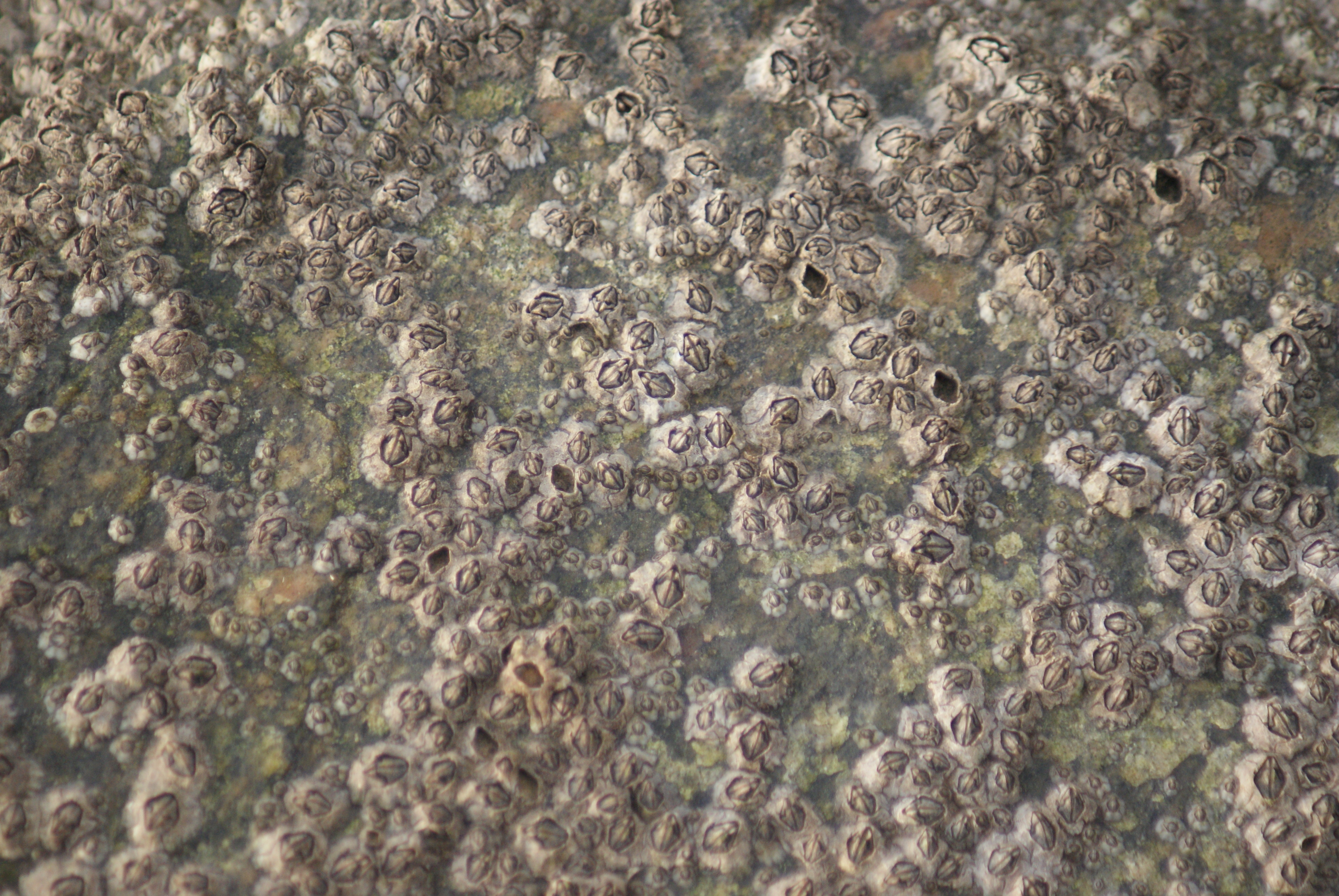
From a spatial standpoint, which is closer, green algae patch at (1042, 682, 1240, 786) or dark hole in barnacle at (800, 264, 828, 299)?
green algae patch at (1042, 682, 1240, 786)

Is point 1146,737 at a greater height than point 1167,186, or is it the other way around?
point 1167,186

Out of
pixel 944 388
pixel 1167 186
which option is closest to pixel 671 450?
pixel 944 388

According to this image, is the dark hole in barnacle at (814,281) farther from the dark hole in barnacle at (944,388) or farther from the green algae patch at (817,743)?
the green algae patch at (817,743)

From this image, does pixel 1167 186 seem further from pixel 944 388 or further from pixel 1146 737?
pixel 1146 737

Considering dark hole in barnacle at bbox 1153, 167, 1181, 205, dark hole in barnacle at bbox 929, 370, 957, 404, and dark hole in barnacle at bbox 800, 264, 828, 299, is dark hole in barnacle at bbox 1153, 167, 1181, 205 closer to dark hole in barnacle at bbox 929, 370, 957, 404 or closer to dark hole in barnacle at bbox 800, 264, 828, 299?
dark hole in barnacle at bbox 929, 370, 957, 404

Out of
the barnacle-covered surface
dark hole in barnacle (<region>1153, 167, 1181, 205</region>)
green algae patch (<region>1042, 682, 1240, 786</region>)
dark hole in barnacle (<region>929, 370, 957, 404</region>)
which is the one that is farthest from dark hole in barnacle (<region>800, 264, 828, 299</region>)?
green algae patch (<region>1042, 682, 1240, 786</region>)

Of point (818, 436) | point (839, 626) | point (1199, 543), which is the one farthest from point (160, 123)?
point (1199, 543)

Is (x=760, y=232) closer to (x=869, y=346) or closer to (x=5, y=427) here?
(x=869, y=346)

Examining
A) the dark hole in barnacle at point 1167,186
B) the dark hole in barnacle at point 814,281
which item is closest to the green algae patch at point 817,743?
the dark hole in barnacle at point 814,281

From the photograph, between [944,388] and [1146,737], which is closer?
[1146,737]
